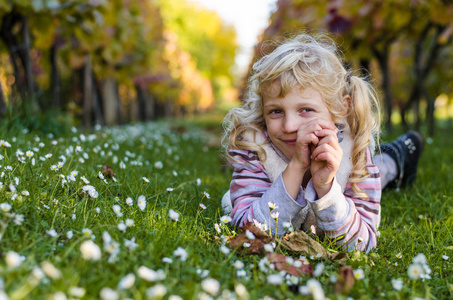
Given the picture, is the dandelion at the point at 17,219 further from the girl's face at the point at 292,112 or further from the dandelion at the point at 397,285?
the dandelion at the point at 397,285

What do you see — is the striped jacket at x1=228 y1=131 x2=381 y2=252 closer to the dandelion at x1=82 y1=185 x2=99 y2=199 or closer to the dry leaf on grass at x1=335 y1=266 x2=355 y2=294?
the dry leaf on grass at x1=335 y1=266 x2=355 y2=294

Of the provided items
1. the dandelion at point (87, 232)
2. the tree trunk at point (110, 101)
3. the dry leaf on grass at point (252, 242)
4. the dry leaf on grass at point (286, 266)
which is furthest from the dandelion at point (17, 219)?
the tree trunk at point (110, 101)

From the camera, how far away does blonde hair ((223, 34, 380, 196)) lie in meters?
2.55

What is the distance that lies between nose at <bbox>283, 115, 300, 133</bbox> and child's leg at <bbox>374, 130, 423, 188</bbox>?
1.71m

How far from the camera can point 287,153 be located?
2.70m

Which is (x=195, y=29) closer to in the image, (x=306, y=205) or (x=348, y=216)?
(x=306, y=205)

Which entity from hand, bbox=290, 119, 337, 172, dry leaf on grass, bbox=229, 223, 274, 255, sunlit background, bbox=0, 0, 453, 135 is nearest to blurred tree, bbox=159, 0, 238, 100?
sunlit background, bbox=0, 0, 453, 135

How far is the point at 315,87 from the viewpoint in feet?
8.35

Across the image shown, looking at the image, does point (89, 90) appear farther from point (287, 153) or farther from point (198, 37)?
point (198, 37)

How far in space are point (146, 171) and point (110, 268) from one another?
1.94m

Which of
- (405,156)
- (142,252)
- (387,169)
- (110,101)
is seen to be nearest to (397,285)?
(142,252)

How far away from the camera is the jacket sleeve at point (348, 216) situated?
2316 millimetres

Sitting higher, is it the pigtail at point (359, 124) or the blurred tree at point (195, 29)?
the blurred tree at point (195, 29)

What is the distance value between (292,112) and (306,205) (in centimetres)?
60
